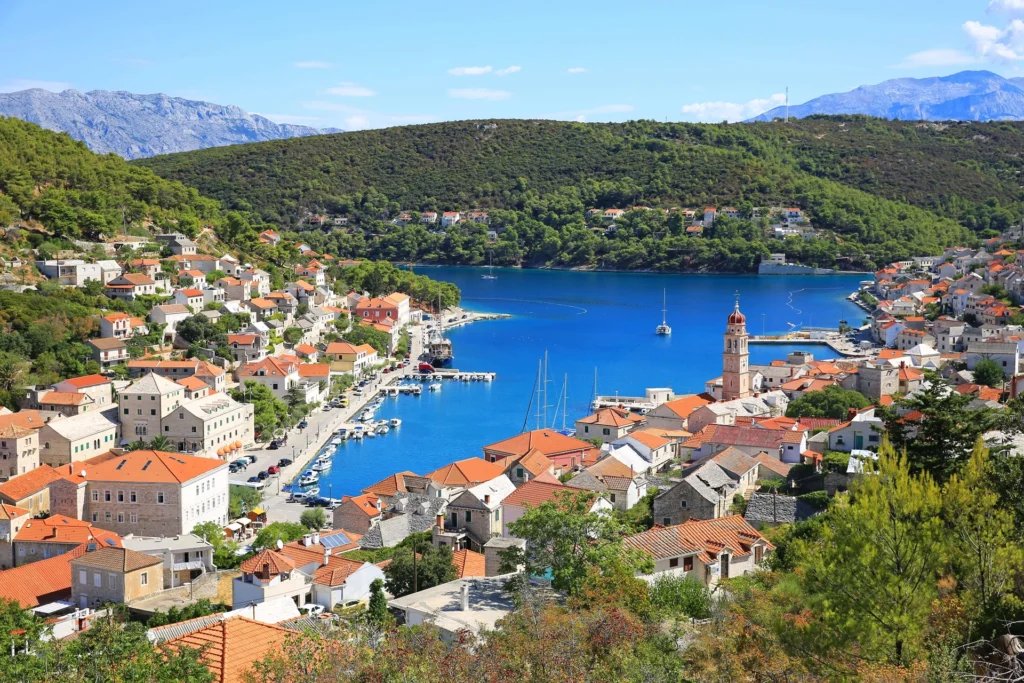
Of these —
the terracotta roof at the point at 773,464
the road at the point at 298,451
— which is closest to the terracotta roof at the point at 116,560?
the road at the point at 298,451

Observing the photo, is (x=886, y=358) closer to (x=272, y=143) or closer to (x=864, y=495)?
(x=864, y=495)

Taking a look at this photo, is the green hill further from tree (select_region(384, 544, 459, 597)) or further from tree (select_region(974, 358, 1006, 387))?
tree (select_region(384, 544, 459, 597))

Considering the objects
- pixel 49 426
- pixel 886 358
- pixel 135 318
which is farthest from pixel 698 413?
pixel 135 318

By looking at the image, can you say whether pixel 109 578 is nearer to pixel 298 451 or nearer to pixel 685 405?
pixel 298 451

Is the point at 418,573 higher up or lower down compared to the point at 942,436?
lower down

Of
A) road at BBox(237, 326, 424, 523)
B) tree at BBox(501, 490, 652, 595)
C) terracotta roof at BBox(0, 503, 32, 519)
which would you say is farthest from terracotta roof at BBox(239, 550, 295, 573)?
road at BBox(237, 326, 424, 523)

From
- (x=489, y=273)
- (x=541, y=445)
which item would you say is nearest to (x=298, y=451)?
(x=541, y=445)

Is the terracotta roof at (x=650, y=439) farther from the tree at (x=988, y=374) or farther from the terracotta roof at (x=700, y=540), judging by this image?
the tree at (x=988, y=374)
